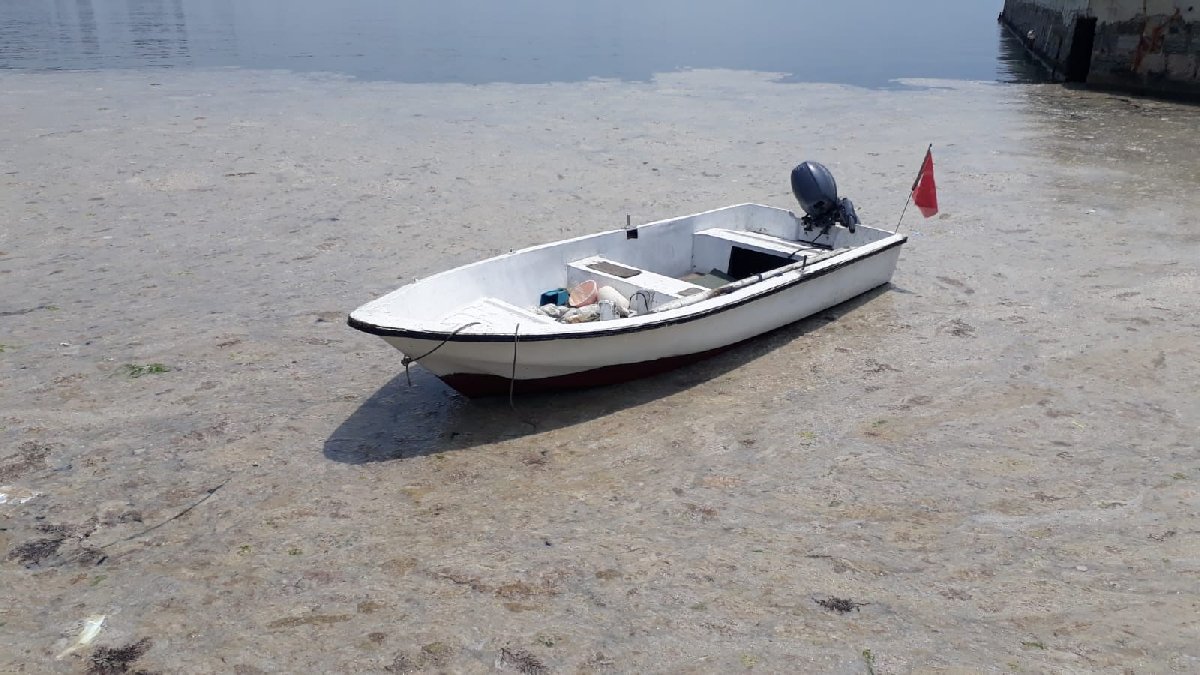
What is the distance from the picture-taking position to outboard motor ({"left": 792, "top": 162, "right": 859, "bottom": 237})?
9.39m

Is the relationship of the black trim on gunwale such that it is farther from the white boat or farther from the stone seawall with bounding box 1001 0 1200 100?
the stone seawall with bounding box 1001 0 1200 100

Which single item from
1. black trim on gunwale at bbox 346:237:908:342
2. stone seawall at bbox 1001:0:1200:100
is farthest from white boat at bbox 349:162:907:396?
stone seawall at bbox 1001:0:1200:100

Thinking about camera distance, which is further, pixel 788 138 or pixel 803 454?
pixel 788 138

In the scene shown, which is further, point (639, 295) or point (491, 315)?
point (639, 295)

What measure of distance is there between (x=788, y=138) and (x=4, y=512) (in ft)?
48.4

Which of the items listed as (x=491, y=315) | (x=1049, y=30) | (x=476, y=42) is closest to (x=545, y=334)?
(x=491, y=315)

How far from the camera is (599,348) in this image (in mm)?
6836

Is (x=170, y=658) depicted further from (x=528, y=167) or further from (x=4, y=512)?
(x=528, y=167)

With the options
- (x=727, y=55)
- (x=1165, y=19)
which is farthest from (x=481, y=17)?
(x=1165, y=19)

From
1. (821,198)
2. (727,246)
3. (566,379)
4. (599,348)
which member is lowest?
(566,379)

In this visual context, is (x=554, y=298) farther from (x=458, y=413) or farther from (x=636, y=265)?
(x=458, y=413)

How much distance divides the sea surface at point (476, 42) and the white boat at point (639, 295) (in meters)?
16.7

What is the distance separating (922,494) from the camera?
5820 mm

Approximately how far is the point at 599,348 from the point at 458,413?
1.20 m
